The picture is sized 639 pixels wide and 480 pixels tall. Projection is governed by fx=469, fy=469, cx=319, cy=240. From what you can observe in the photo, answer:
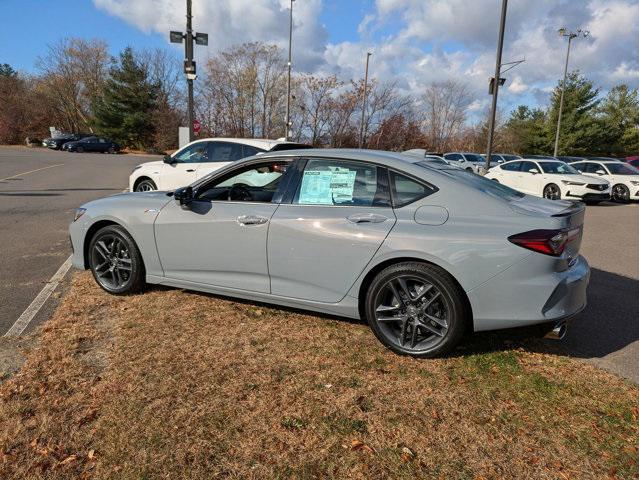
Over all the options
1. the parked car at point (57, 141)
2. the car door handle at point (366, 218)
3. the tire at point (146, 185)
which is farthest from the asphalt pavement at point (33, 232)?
the parked car at point (57, 141)

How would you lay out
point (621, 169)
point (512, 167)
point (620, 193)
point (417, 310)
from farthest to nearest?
point (621, 169) → point (620, 193) → point (512, 167) → point (417, 310)

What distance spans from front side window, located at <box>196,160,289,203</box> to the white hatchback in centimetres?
449

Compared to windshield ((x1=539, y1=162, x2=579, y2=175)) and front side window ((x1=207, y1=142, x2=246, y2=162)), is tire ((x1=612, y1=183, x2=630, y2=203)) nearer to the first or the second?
windshield ((x1=539, y1=162, x2=579, y2=175))

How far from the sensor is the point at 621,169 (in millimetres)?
18156

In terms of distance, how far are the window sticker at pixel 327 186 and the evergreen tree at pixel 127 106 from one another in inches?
2041

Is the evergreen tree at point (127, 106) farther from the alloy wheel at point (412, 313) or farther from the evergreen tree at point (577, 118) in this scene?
the alloy wheel at point (412, 313)

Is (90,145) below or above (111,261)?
above

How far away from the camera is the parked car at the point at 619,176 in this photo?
17.3 m

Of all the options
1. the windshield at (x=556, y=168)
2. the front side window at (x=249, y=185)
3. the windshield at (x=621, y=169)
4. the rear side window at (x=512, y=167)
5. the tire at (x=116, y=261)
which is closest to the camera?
the front side window at (x=249, y=185)

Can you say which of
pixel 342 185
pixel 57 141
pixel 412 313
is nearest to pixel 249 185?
pixel 342 185

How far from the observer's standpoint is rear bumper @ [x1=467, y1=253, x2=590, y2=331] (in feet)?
10.4

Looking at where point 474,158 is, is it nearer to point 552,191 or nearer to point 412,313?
point 552,191

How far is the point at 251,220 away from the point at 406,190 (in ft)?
4.33

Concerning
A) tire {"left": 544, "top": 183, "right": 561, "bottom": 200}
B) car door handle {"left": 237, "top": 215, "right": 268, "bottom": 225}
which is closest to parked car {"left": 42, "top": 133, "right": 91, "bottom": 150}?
tire {"left": 544, "top": 183, "right": 561, "bottom": 200}
